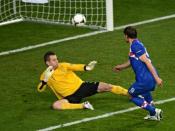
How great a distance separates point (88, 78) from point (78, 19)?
15.3ft

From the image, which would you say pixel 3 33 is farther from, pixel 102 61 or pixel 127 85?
pixel 127 85

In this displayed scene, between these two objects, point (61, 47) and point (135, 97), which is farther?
point (61, 47)

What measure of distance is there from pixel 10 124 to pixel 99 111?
1.63m

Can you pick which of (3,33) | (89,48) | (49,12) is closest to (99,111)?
(89,48)

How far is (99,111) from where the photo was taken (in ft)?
43.0

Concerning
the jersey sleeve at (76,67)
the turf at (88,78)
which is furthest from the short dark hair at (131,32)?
the turf at (88,78)

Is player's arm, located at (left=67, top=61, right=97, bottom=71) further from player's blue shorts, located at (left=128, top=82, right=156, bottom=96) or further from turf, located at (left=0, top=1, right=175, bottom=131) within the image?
player's blue shorts, located at (left=128, top=82, right=156, bottom=96)

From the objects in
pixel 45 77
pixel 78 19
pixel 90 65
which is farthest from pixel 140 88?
pixel 78 19

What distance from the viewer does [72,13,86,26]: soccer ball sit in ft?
64.1

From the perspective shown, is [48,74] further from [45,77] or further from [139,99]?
[139,99]

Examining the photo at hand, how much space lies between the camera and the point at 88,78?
49.9ft

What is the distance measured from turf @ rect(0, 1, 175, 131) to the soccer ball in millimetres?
339

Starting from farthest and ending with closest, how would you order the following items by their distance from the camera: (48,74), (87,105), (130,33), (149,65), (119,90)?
(119,90)
(48,74)
(87,105)
(130,33)
(149,65)

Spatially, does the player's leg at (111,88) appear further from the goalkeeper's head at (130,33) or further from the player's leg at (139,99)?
the goalkeeper's head at (130,33)
